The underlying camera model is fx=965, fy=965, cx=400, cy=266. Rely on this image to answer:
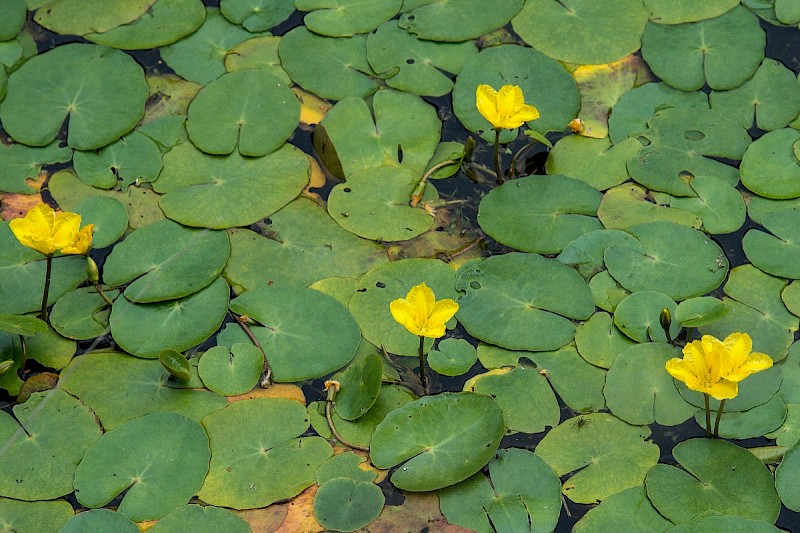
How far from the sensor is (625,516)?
2721mm

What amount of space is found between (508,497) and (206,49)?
2226 mm

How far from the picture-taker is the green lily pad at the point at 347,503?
8.98ft

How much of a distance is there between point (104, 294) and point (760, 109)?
251cm

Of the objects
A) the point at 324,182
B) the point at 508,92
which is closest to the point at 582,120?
the point at 508,92

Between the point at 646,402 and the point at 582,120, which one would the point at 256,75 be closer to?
the point at 582,120

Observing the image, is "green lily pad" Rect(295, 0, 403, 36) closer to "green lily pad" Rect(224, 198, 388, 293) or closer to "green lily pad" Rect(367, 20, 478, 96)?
"green lily pad" Rect(367, 20, 478, 96)

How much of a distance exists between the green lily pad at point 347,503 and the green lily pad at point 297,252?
76cm

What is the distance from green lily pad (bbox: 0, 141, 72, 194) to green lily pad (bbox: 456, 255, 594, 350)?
1.60 m

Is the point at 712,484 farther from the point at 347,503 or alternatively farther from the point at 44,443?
the point at 44,443

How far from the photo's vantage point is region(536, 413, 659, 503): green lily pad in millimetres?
2789

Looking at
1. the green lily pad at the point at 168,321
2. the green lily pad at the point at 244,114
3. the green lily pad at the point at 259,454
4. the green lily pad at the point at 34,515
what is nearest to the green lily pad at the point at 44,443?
the green lily pad at the point at 34,515

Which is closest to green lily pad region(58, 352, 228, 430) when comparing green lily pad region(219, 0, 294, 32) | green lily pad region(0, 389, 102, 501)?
green lily pad region(0, 389, 102, 501)

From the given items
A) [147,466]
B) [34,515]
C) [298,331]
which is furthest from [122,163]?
[34,515]

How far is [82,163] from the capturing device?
3576 millimetres
